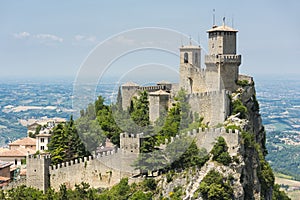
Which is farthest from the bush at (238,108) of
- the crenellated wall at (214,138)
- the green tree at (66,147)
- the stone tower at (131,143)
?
the green tree at (66,147)

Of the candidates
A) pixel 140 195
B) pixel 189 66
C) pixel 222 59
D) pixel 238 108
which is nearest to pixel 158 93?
pixel 189 66

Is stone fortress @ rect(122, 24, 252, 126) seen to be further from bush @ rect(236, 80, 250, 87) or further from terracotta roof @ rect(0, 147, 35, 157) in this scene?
terracotta roof @ rect(0, 147, 35, 157)

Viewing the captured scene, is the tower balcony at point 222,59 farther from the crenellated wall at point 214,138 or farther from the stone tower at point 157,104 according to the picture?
the crenellated wall at point 214,138

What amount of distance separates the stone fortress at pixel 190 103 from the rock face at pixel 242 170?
0.86 meters

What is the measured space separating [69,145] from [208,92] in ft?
34.4

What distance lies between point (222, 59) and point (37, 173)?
600 inches

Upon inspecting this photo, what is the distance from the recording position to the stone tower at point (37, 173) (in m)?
36.2

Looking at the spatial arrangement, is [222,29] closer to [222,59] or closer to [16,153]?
[222,59]

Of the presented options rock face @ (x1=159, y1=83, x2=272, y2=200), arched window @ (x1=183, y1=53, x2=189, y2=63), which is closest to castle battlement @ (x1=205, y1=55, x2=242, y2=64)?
rock face @ (x1=159, y1=83, x2=272, y2=200)

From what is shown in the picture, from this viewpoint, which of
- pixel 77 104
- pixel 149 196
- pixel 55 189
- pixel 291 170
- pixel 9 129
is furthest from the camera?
pixel 9 129

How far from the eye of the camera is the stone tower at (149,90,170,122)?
39.7 m

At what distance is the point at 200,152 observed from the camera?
114ft

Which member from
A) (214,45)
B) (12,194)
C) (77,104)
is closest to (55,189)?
(12,194)

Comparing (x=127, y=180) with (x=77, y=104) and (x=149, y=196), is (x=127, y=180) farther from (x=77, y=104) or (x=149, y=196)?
(x=77, y=104)
